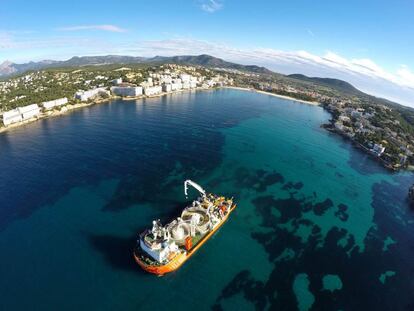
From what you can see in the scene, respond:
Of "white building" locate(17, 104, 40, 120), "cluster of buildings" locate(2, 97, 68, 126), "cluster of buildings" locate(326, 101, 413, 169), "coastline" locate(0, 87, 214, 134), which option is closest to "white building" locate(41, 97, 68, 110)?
"cluster of buildings" locate(2, 97, 68, 126)

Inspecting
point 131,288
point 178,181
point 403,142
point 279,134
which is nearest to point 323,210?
point 178,181

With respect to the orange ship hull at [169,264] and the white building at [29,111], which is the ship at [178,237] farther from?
the white building at [29,111]

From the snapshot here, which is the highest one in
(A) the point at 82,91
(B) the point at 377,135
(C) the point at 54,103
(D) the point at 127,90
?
(D) the point at 127,90

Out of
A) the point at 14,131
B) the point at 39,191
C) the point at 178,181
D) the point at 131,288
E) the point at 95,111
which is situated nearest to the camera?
the point at 131,288

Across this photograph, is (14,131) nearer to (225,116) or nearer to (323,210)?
(225,116)

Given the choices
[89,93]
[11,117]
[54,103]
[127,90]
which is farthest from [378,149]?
[54,103]

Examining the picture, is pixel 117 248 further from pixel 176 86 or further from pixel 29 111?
pixel 176 86
